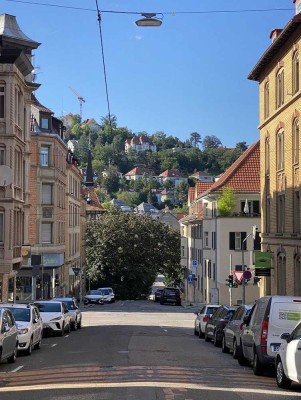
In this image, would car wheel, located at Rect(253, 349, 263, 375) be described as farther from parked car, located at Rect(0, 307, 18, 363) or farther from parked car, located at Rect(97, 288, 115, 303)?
parked car, located at Rect(97, 288, 115, 303)

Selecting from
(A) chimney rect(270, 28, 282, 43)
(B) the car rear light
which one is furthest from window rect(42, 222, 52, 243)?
(B) the car rear light

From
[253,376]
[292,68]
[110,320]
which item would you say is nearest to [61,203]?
[110,320]

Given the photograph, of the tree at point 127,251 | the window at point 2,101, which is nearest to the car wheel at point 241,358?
the window at point 2,101

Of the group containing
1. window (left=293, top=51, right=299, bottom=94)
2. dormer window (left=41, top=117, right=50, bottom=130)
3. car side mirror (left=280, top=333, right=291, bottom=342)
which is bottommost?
car side mirror (left=280, top=333, right=291, bottom=342)

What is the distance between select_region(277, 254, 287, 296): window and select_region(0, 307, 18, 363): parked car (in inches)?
858

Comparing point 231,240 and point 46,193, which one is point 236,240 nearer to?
point 231,240

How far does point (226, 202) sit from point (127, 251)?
19.5 metres

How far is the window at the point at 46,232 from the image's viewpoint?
5847 centimetres

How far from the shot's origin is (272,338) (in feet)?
52.6

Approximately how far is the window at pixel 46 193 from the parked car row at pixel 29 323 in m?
24.8

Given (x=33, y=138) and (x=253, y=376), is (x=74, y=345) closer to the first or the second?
(x=253, y=376)

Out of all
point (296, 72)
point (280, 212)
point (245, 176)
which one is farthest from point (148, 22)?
point (245, 176)

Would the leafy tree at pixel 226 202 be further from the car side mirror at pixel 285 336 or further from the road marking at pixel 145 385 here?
the road marking at pixel 145 385

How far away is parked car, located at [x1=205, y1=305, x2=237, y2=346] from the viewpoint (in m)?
25.3
